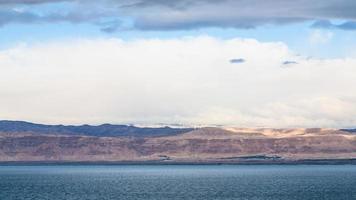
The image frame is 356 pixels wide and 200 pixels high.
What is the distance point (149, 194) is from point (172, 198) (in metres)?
9.99

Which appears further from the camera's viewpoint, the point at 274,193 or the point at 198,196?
the point at 274,193

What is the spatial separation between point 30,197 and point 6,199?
4.40m

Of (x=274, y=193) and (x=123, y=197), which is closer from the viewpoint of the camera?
(x=123, y=197)

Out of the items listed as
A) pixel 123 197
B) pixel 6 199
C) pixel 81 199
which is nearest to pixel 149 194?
pixel 123 197

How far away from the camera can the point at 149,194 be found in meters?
107

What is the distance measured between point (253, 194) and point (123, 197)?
18816mm

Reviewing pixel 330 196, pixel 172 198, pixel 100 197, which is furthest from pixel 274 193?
pixel 100 197

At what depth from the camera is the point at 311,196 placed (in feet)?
331

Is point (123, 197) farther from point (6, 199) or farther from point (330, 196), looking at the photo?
point (330, 196)

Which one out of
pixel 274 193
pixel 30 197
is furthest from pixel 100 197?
pixel 274 193

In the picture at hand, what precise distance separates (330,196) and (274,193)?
10.5m

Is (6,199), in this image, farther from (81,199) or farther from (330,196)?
(330,196)

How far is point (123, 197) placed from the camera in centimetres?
10119

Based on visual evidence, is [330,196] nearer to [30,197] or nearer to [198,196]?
[198,196]
